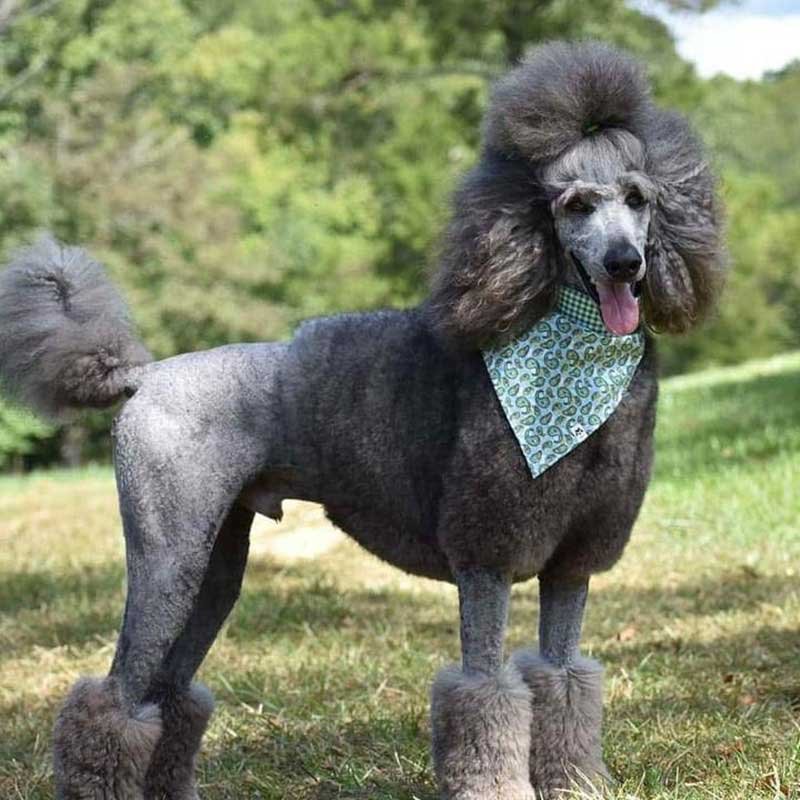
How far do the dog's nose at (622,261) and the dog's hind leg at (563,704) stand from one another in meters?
0.88

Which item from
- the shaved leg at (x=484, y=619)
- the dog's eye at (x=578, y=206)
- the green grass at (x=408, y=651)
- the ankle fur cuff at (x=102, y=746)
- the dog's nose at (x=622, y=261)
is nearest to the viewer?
the dog's nose at (x=622, y=261)

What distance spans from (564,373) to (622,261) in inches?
15.0

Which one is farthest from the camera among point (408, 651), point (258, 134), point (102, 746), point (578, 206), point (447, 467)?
point (258, 134)

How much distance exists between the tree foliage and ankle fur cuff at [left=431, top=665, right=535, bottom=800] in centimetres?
1390

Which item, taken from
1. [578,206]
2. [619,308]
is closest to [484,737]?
[619,308]

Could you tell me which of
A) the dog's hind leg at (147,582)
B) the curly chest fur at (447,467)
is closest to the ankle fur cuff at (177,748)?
the dog's hind leg at (147,582)

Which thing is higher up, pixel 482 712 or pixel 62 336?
pixel 62 336

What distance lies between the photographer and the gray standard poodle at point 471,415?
10.7 ft

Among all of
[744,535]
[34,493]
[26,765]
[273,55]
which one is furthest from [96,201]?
[26,765]

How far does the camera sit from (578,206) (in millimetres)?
3229

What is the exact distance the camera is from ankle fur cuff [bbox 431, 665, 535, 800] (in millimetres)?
3285

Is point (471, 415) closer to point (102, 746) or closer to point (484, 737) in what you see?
point (484, 737)

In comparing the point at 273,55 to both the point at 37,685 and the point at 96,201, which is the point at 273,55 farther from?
the point at 37,685

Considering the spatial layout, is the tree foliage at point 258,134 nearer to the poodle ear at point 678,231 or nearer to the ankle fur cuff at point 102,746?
the ankle fur cuff at point 102,746
